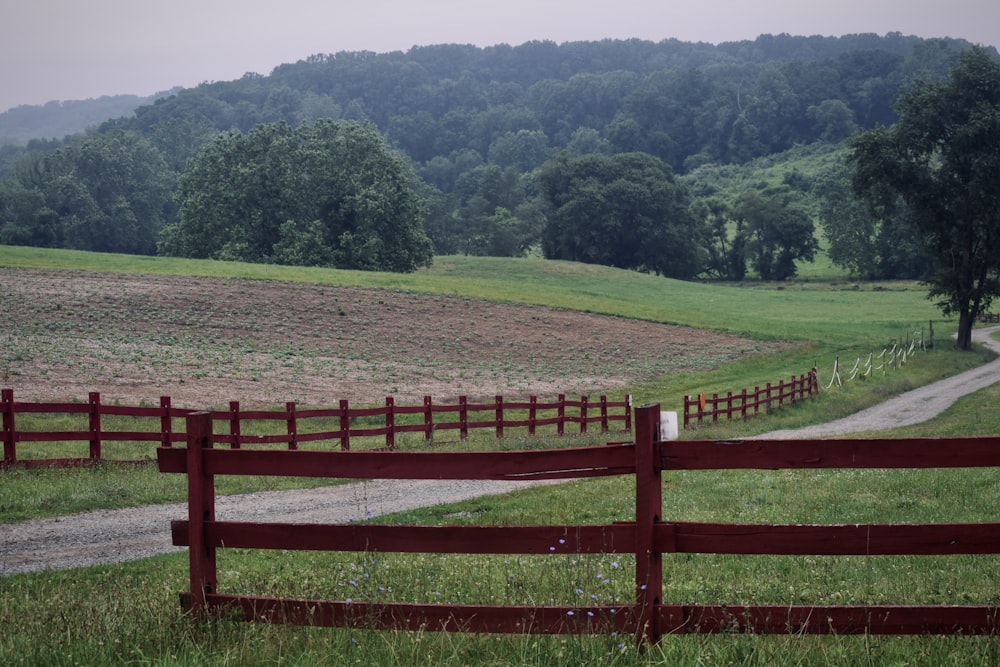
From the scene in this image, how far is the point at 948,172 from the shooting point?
57250 mm

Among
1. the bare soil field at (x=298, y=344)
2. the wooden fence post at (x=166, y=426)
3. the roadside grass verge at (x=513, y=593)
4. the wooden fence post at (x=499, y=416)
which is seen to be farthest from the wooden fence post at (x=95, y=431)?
the wooden fence post at (x=499, y=416)

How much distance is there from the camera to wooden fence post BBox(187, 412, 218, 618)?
20.0 ft

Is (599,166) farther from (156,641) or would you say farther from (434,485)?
(156,641)

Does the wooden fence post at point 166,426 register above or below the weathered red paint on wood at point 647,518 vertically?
below

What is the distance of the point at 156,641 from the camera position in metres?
5.80

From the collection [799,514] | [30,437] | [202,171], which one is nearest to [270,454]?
[799,514]

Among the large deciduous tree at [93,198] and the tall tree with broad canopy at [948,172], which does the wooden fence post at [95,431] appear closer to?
the tall tree with broad canopy at [948,172]

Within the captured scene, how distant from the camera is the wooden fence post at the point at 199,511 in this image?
6.10 metres

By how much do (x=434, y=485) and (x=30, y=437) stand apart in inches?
276

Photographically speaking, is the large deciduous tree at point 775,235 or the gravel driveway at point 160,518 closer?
the gravel driveway at point 160,518

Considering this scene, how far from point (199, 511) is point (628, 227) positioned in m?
114

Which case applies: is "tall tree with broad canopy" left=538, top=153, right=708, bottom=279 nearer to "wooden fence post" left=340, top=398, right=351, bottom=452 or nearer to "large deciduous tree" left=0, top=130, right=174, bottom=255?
"large deciduous tree" left=0, top=130, right=174, bottom=255

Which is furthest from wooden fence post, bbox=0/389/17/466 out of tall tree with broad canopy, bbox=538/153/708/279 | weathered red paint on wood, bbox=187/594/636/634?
tall tree with broad canopy, bbox=538/153/708/279

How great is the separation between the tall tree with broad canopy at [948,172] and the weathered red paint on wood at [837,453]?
55.9 metres
